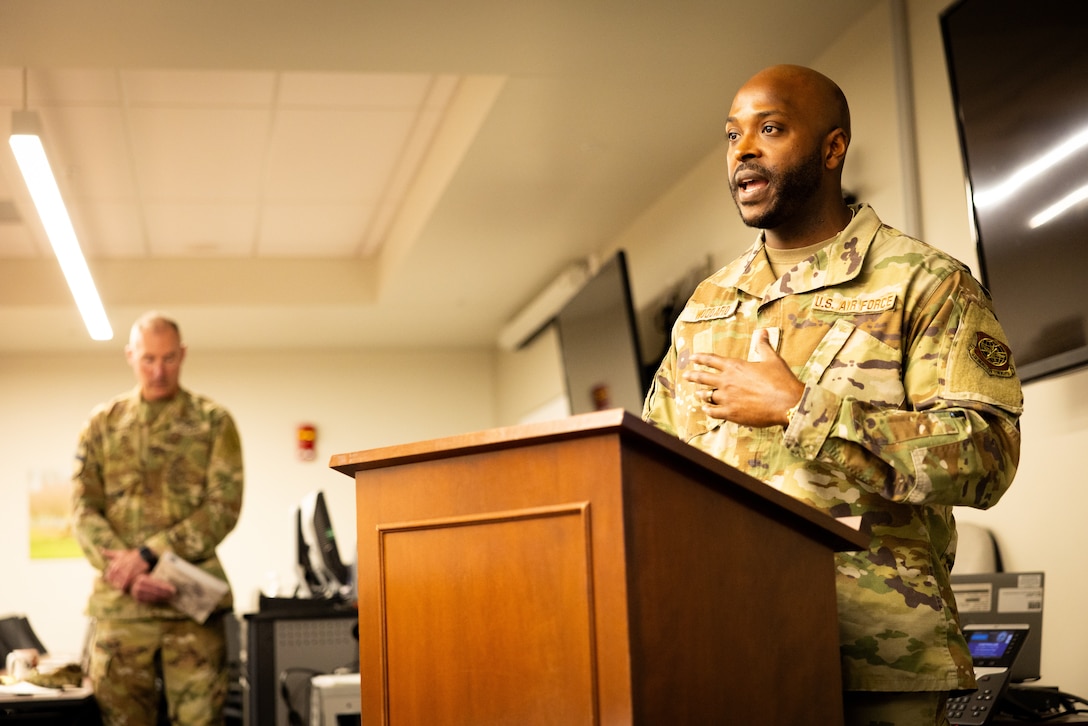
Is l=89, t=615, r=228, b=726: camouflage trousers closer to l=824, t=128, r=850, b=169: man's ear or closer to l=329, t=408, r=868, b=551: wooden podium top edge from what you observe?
l=329, t=408, r=868, b=551: wooden podium top edge

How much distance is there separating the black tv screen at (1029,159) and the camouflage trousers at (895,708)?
67.0 inches

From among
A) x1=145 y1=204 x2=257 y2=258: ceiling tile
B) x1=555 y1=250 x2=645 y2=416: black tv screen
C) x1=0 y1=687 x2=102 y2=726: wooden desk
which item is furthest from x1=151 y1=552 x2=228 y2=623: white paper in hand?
x1=145 y1=204 x2=257 y2=258: ceiling tile

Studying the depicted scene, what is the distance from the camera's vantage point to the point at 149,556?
411 cm

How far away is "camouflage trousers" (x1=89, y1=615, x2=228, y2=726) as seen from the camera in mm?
4055

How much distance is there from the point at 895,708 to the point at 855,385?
42 cm

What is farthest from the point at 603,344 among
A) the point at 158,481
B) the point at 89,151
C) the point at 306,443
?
the point at 306,443

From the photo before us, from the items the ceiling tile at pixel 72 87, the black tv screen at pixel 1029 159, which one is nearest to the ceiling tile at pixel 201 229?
the ceiling tile at pixel 72 87

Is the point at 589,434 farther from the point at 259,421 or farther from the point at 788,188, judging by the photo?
the point at 259,421

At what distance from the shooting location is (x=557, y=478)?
1227mm

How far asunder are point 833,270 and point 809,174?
174mm

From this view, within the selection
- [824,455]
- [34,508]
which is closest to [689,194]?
[824,455]

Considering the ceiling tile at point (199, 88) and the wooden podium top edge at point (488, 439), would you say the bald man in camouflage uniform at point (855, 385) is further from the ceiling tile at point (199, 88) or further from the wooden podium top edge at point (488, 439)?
the ceiling tile at point (199, 88)

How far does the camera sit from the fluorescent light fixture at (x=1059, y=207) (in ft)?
9.65

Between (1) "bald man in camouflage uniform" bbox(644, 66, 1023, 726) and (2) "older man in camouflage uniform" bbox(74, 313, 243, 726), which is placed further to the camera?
(2) "older man in camouflage uniform" bbox(74, 313, 243, 726)
